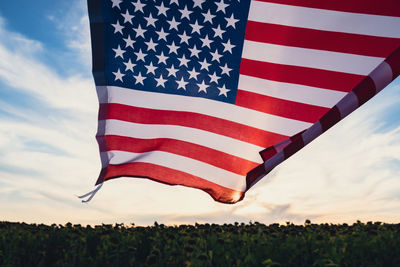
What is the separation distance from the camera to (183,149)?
19.7ft

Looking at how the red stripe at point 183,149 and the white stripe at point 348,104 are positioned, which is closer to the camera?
the white stripe at point 348,104

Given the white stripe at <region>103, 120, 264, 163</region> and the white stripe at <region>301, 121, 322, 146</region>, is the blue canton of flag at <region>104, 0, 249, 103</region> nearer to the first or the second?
the white stripe at <region>103, 120, 264, 163</region>

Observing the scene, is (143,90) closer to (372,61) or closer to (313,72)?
(313,72)

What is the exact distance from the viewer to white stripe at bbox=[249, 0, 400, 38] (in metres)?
5.30

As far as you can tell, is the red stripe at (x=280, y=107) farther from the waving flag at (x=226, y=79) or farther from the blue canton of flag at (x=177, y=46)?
the blue canton of flag at (x=177, y=46)

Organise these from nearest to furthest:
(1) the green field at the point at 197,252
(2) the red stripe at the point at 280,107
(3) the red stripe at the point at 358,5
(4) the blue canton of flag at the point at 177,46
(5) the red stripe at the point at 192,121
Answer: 1. (1) the green field at the point at 197,252
2. (3) the red stripe at the point at 358,5
3. (2) the red stripe at the point at 280,107
4. (5) the red stripe at the point at 192,121
5. (4) the blue canton of flag at the point at 177,46

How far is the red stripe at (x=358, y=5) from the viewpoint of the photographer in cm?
527

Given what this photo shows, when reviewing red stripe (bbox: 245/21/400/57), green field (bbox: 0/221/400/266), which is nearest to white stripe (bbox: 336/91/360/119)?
red stripe (bbox: 245/21/400/57)

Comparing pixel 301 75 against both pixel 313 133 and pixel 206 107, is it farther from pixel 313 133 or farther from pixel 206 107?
pixel 206 107

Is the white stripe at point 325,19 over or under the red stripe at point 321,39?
over

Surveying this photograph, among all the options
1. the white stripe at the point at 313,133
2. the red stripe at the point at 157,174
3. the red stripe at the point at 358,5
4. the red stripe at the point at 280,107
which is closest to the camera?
the red stripe at the point at 358,5

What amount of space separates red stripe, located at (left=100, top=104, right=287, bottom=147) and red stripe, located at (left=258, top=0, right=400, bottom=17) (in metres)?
1.78

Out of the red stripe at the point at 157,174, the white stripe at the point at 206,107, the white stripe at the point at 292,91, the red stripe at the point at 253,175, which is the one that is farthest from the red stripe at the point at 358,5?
the red stripe at the point at 157,174

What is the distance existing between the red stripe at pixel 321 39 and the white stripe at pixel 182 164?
1908 mm
